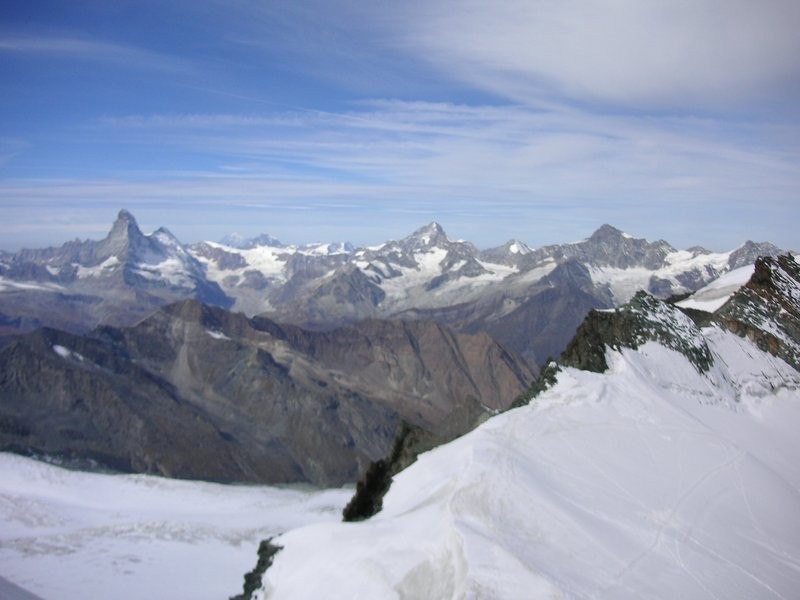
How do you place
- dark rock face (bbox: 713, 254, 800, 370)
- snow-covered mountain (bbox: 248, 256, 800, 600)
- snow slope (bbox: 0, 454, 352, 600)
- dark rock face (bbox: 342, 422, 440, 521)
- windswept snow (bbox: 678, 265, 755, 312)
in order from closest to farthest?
1. snow-covered mountain (bbox: 248, 256, 800, 600)
2. dark rock face (bbox: 342, 422, 440, 521)
3. dark rock face (bbox: 713, 254, 800, 370)
4. snow slope (bbox: 0, 454, 352, 600)
5. windswept snow (bbox: 678, 265, 755, 312)

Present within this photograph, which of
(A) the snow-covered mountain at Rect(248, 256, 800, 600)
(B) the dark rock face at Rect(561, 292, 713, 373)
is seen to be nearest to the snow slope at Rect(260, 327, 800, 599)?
(A) the snow-covered mountain at Rect(248, 256, 800, 600)

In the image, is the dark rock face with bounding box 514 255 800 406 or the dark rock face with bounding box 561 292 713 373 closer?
the dark rock face with bounding box 561 292 713 373

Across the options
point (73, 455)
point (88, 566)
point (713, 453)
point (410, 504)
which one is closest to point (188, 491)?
point (88, 566)

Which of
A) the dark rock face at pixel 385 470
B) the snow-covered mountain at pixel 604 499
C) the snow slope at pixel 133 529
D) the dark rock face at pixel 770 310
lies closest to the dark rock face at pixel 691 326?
the dark rock face at pixel 770 310

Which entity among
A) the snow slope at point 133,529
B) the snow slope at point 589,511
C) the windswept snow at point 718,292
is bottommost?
the snow slope at point 133,529

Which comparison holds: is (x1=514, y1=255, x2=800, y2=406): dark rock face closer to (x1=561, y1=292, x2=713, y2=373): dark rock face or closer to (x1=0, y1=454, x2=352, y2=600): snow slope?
(x1=561, y1=292, x2=713, y2=373): dark rock face

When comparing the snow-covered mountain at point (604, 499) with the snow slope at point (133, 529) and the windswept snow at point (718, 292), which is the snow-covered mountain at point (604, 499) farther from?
the snow slope at point (133, 529)

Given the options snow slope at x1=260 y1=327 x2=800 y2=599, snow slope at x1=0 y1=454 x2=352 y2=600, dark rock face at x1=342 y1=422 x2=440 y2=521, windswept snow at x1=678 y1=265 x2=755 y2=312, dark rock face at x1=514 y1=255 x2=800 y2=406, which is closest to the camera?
snow slope at x1=260 y1=327 x2=800 y2=599
